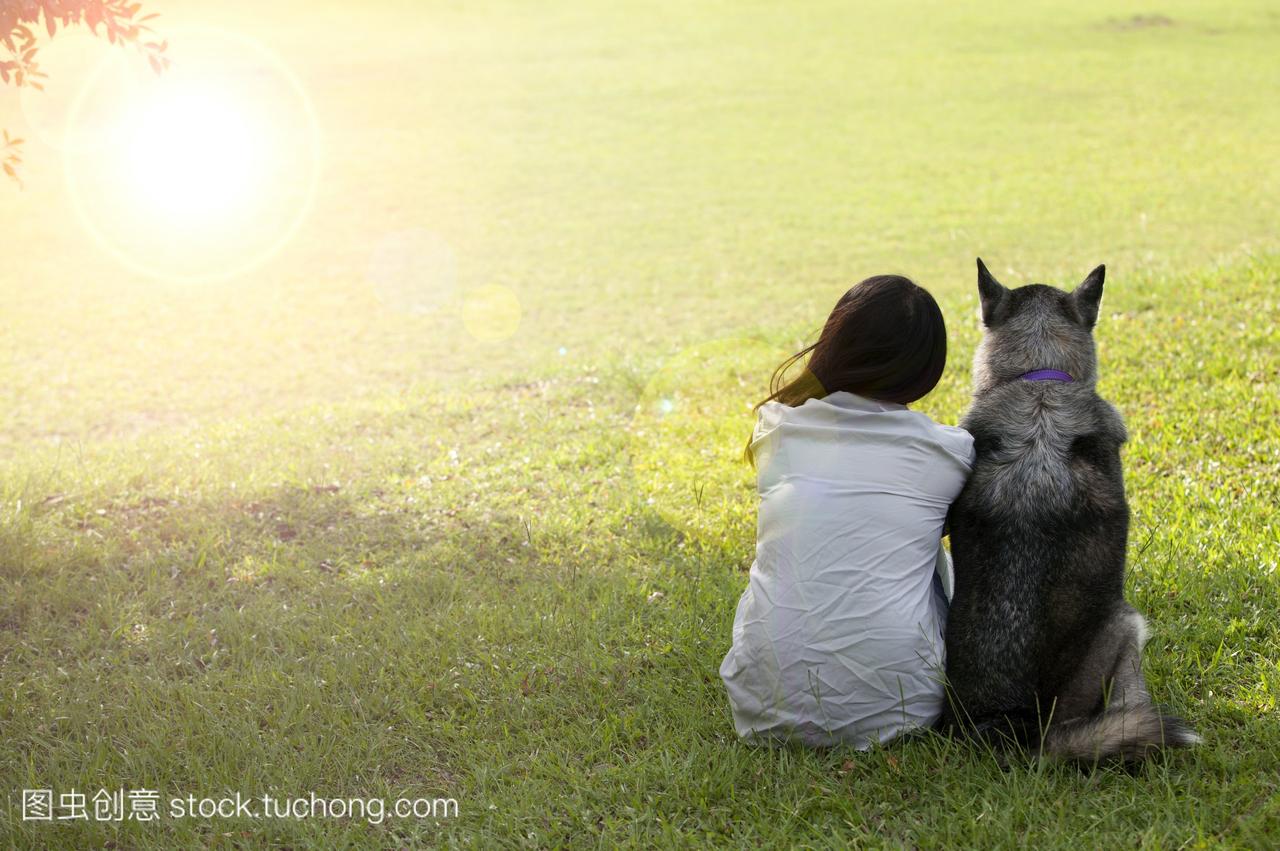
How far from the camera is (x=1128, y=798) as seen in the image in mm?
3969

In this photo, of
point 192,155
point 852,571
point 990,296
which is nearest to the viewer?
point 852,571

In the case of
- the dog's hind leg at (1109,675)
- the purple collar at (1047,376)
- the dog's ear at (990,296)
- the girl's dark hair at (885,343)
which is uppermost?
the dog's ear at (990,296)

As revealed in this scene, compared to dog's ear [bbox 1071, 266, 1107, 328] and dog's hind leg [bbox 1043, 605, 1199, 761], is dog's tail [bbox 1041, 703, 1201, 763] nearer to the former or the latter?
dog's hind leg [bbox 1043, 605, 1199, 761]

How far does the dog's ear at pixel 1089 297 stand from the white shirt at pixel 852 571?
101cm

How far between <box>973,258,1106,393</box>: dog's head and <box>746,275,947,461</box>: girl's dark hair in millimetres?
532

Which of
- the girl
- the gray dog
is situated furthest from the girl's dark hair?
the gray dog

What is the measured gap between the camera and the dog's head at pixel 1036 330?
4695 millimetres

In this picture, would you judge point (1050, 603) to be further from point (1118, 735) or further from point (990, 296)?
point (990, 296)

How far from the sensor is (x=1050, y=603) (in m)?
4.11

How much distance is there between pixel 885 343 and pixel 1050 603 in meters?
1.19

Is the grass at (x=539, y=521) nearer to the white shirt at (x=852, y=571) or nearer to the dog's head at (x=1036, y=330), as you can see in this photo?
the white shirt at (x=852, y=571)

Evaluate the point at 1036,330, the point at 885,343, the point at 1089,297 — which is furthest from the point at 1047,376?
the point at 885,343

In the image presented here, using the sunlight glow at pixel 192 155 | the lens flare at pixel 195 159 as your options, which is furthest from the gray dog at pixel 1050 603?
the sunlight glow at pixel 192 155

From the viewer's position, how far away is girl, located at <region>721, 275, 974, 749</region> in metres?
4.20
